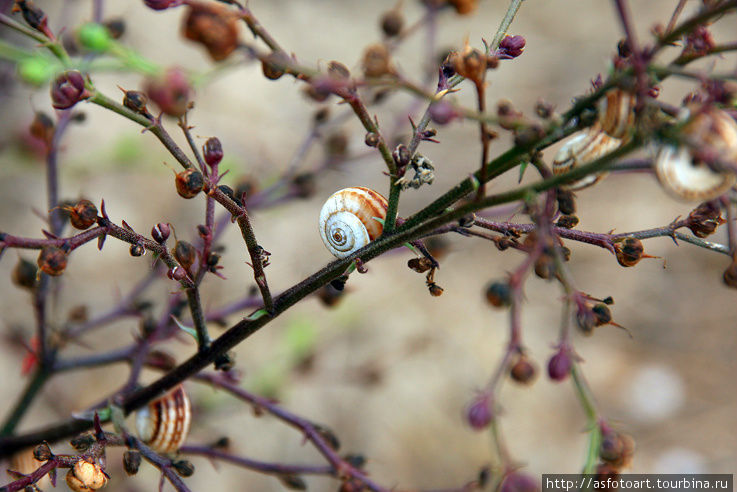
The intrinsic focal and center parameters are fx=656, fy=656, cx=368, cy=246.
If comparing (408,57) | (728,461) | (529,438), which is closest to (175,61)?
(408,57)

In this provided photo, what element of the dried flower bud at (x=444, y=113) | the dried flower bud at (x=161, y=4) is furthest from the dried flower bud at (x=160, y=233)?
the dried flower bud at (x=444, y=113)

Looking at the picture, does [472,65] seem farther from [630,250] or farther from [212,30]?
[630,250]

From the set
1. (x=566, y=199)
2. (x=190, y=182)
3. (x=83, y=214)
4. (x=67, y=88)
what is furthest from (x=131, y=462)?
(x=566, y=199)

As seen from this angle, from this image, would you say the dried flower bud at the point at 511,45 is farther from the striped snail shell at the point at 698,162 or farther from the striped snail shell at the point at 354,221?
the striped snail shell at the point at 698,162

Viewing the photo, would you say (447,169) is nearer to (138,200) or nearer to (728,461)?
(138,200)

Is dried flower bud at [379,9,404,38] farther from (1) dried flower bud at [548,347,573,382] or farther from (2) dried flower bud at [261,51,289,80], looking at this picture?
(1) dried flower bud at [548,347,573,382]
